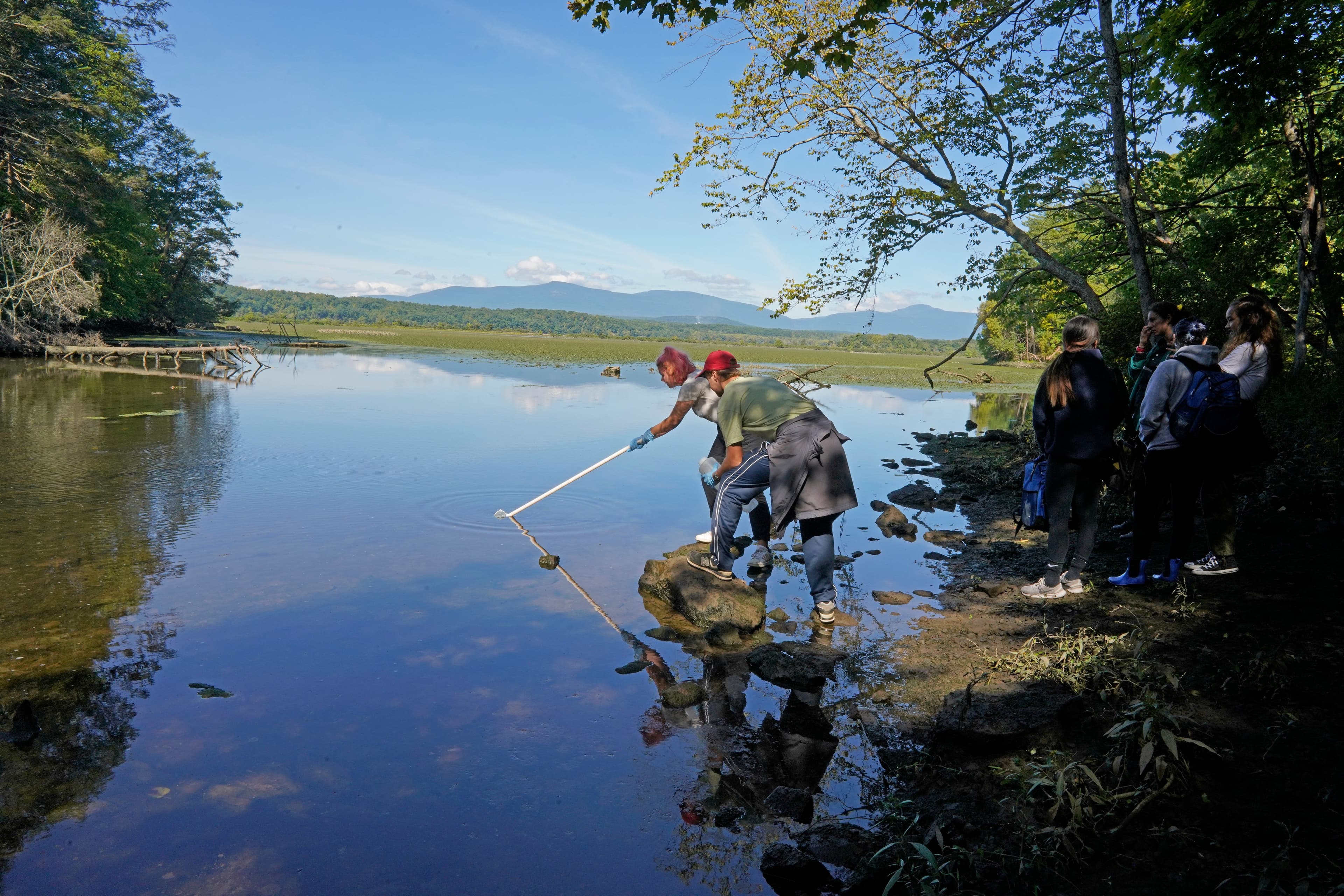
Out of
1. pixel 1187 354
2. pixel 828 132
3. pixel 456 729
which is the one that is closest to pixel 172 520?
pixel 456 729

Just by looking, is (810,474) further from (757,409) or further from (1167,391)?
(1167,391)

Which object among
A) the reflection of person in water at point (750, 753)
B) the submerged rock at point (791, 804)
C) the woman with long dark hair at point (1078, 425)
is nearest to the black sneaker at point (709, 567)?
the reflection of person in water at point (750, 753)

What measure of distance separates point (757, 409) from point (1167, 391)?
2.83 meters

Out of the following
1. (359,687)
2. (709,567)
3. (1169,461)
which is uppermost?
(1169,461)

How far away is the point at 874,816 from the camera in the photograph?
3.26 metres

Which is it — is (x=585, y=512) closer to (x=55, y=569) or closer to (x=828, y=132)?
(x=55, y=569)

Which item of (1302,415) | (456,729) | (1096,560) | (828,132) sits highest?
(828,132)

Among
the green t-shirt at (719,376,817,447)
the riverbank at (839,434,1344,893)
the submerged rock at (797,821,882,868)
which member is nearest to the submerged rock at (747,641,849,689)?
the riverbank at (839,434,1344,893)

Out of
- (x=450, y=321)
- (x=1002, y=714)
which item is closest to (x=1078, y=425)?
(x=1002, y=714)

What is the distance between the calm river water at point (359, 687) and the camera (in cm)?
302

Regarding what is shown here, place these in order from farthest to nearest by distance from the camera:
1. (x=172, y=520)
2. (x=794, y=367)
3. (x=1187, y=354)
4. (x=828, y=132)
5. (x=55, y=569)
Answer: (x=794, y=367) < (x=828, y=132) < (x=172, y=520) < (x=55, y=569) < (x=1187, y=354)

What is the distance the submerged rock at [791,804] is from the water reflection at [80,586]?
2.95 meters

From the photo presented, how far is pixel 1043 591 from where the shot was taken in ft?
18.9

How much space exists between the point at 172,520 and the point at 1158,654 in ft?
28.5
